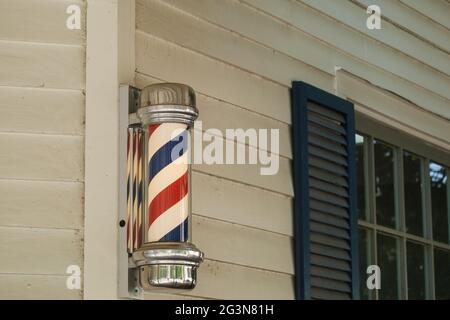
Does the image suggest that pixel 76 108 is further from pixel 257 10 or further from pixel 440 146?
pixel 440 146

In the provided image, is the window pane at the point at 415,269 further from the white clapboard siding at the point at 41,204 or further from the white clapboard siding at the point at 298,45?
the white clapboard siding at the point at 41,204

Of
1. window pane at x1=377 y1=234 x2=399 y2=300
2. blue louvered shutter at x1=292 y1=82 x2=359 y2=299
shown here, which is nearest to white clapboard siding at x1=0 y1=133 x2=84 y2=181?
blue louvered shutter at x1=292 y1=82 x2=359 y2=299

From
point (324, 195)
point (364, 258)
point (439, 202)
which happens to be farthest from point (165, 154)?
point (439, 202)

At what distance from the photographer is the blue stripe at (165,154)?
14.3 ft

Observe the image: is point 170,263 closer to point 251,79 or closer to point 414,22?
point 251,79

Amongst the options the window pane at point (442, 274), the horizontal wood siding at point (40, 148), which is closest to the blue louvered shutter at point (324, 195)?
the horizontal wood siding at point (40, 148)

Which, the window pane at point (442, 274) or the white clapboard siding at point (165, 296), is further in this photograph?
the window pane at point (442, 274)

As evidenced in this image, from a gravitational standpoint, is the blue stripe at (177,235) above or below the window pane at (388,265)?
below

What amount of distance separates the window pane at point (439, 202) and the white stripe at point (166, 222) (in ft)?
10.8

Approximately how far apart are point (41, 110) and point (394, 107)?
8.32 feet

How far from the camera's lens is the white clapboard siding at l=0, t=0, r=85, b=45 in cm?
453

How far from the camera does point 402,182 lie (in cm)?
696

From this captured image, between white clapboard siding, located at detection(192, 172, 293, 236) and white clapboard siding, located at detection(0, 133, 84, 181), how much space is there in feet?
1.93

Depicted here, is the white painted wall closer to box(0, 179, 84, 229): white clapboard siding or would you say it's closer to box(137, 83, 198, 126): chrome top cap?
box(0, 179, 84, 229): white clapboard siding
